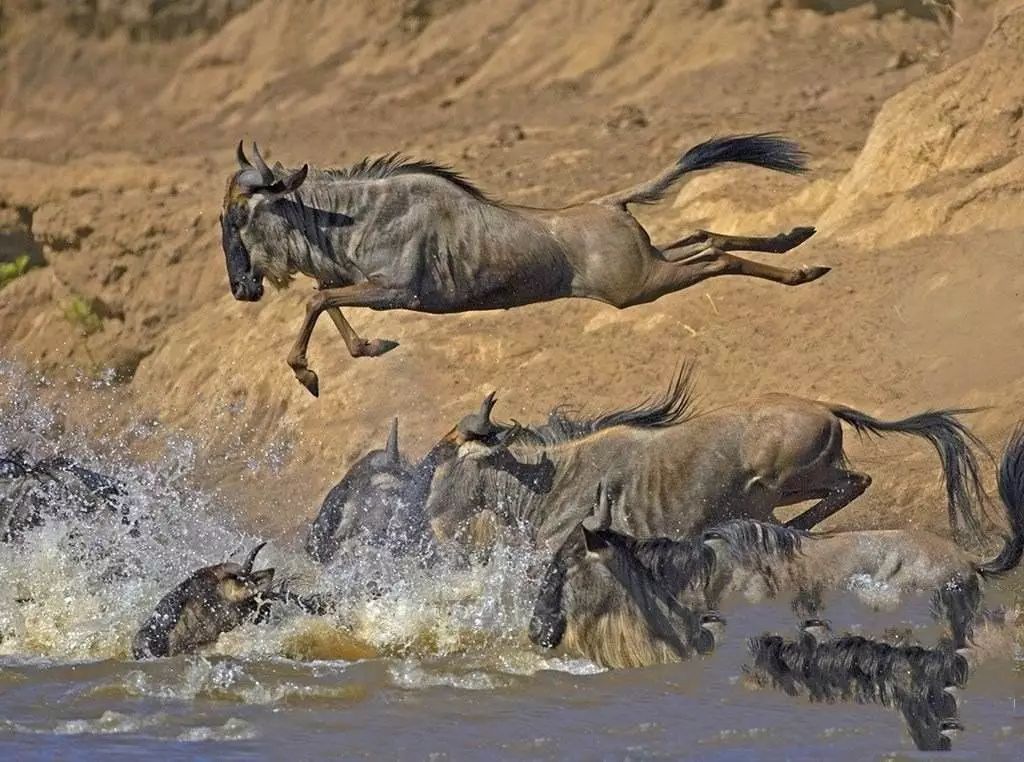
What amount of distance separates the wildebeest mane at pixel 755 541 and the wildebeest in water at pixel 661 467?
1076mm

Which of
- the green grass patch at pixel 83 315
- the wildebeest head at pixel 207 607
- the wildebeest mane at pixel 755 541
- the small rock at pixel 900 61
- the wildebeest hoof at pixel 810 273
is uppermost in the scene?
the small rock at pixel 900 61

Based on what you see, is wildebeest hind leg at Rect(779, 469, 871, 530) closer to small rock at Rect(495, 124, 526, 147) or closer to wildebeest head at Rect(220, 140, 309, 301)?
wildebeest head at Rect(220, 140, 309, 301)

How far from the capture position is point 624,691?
323 inches

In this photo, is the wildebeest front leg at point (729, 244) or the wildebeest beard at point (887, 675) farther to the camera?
the wildebeest front leg at point (729, 244)

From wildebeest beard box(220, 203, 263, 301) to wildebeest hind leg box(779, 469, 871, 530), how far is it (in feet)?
8.31

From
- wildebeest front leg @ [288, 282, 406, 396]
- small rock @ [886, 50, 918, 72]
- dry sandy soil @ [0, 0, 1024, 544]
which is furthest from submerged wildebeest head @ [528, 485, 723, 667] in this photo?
small rock @ [886, 50, 918, 72]

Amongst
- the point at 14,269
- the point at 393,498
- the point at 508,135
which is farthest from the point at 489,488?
the point at 14,269

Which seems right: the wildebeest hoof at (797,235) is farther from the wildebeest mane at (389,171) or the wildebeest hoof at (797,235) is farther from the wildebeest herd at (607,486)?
the wildebeest mane at (389,171)

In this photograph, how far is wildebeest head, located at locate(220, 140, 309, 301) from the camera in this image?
9.95m

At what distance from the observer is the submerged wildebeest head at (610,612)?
8.31m

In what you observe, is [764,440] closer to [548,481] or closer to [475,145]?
[548,481]

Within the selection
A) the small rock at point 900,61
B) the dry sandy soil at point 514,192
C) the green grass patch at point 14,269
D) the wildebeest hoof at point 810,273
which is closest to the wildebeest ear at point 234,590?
the wildebeest hoof at point 810,273

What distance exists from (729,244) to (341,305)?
1.78 metres

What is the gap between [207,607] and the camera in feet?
28.5
